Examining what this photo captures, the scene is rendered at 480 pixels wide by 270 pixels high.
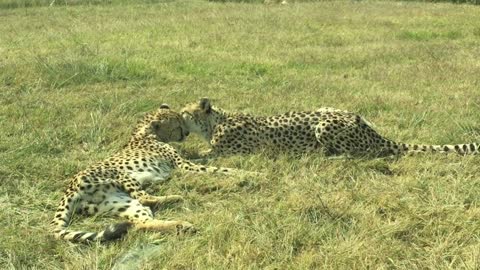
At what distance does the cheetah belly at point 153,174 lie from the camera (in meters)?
4.61

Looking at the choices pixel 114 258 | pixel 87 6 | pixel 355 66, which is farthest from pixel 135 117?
pixel 87 6

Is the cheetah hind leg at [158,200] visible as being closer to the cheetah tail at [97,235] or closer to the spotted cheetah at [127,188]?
the spotted cheetah at [127,188]

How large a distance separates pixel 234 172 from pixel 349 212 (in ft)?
3.95

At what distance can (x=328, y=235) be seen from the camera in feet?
11.9

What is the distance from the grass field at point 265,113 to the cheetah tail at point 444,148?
0.47ft

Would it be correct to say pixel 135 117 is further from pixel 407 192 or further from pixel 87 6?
pixel 87 6

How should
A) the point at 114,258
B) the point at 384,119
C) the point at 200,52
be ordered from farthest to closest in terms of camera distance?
the point at 200,52, the point at 384,119, the point at 114,258

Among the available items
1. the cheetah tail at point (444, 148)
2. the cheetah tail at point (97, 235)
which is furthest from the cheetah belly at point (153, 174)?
the cheetah tail at point (444, 148)

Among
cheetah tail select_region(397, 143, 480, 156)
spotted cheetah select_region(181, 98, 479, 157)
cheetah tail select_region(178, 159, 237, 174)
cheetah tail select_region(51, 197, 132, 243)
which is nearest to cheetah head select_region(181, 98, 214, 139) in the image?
spotted cheetah select_region(181, 98, 479, 157)

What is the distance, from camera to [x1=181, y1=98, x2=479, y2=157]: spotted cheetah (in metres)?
5.23

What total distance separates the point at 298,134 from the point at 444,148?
51.9 inches

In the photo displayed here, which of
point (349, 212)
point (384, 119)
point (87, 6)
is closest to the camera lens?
point (349, 212)

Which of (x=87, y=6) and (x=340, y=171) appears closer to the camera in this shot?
(x=340, y=171)

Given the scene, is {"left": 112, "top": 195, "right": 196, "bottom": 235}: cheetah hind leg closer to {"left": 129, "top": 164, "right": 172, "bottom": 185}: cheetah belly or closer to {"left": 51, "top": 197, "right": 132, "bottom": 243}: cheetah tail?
{"left": 51, "top": 197, "right": 132, "bottom": 243}: cheetah tail
